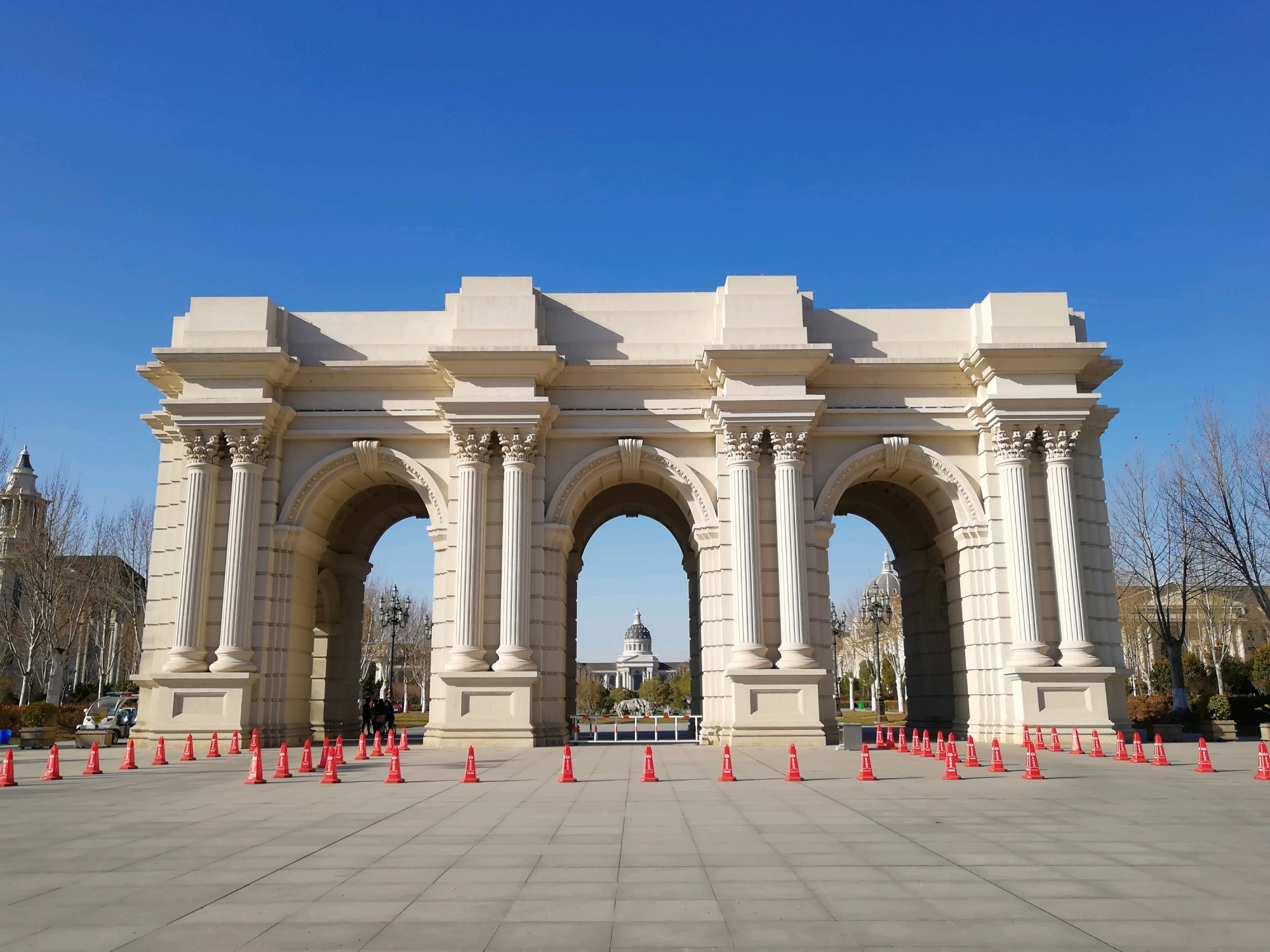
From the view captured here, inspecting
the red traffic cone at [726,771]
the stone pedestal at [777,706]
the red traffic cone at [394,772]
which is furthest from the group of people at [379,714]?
the red traffic cone at [726,771]

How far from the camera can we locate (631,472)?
31.2m

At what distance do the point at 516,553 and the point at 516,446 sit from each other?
3.22 m

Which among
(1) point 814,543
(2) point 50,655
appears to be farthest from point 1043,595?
(2) point 50,655

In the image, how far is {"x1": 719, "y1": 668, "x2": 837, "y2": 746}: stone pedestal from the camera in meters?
27.1

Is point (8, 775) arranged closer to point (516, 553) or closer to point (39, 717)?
point (516, 553)

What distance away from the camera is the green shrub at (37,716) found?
38.6 m

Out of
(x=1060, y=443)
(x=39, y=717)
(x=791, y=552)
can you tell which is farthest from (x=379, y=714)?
(x=1060, y=443)

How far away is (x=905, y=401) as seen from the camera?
30.5 meters

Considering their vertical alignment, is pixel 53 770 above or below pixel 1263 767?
below

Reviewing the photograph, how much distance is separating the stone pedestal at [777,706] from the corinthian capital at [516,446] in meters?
8.84

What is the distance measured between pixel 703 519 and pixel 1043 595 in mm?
10388

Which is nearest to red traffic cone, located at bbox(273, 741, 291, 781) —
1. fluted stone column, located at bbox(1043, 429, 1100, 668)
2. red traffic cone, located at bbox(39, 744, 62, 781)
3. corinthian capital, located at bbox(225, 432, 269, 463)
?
red traffic cone, located at bbox(39, 744, 62, 781)

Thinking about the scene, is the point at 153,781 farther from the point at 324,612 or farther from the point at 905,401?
the point at 905,401

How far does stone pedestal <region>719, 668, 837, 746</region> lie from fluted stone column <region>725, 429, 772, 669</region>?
0.48m
